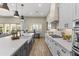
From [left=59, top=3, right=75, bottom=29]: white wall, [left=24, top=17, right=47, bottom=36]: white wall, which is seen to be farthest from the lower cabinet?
[left=24, top=17, right=47, bottom=36]: white wall

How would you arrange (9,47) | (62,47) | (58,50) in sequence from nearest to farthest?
(9,47) < (62,47) < (58,50)

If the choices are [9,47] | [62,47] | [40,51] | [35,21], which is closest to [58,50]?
[62,47]

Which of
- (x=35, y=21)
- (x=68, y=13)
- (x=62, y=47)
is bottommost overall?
(x=62, y=47)

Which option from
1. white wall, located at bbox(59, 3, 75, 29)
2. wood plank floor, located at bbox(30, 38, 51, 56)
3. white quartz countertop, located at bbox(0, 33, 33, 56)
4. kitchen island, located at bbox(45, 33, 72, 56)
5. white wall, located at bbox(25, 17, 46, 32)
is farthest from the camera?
white wall, located at bbox(25, 17, 46, 32)

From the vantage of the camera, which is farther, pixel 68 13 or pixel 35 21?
pixel 35 21

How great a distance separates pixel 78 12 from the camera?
8.34 feet

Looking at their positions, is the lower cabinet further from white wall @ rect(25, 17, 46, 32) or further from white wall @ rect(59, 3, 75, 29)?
white wall @ rect(25, 17, 46, 32)

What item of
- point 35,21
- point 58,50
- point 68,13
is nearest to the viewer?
point 58,50

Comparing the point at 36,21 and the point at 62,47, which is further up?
the point at 36,21

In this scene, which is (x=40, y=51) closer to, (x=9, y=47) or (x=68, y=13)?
(x=68, y=13)

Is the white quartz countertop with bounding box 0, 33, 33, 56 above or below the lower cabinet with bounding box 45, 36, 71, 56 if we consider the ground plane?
above

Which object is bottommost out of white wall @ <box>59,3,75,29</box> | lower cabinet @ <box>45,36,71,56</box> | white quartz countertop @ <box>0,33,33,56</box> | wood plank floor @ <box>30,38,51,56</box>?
wood plank floor @ <box>30,38,51,56</box>

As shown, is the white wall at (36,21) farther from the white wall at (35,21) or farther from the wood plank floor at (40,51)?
the wood plank floor at (40,51)

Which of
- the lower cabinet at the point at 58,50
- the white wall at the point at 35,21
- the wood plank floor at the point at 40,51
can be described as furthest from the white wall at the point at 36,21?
the lower cabinet at the point at 58,50
